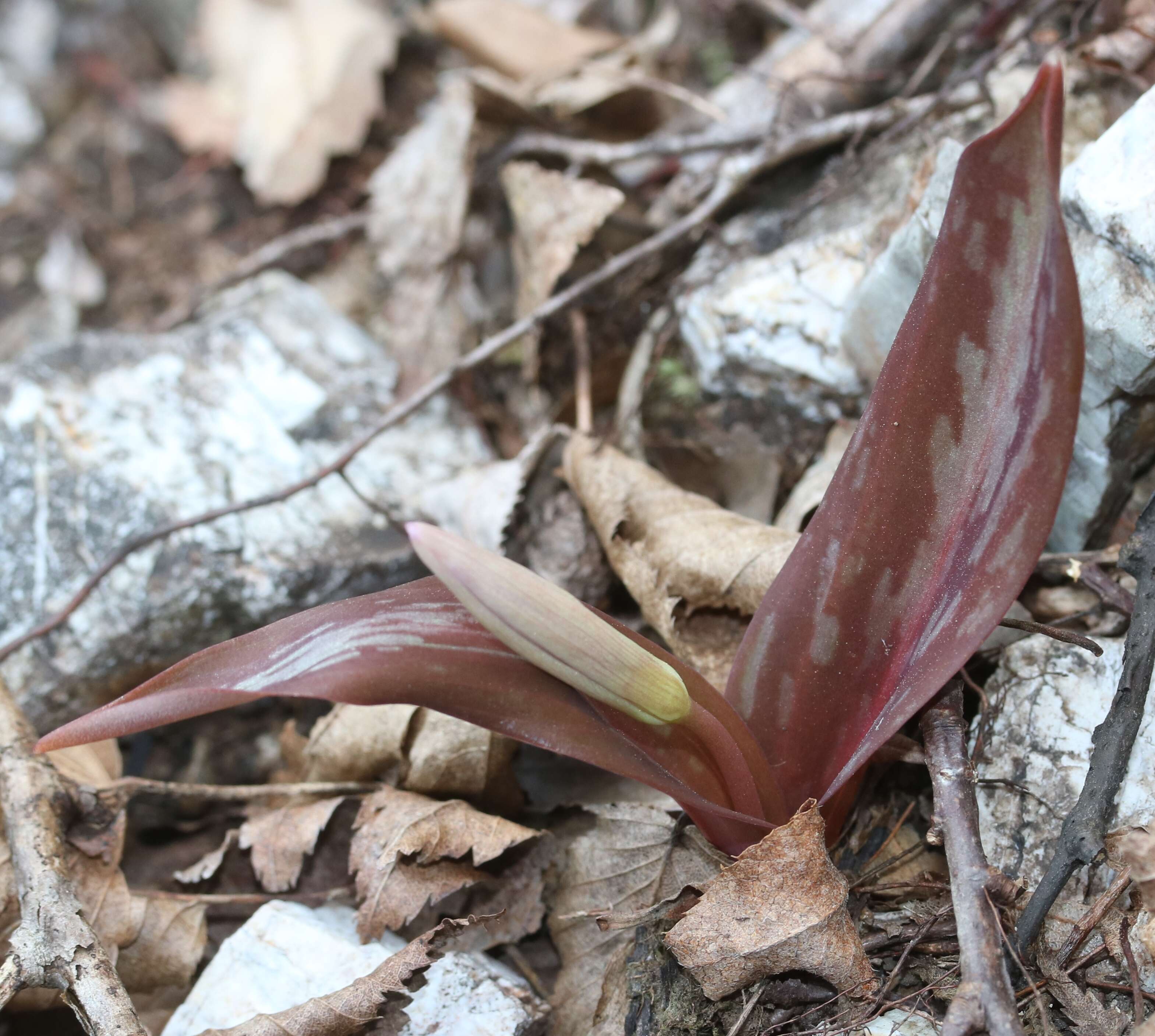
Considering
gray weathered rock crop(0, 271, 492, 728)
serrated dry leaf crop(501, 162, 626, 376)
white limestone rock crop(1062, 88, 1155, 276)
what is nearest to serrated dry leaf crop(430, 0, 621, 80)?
serrated dry leaf crop(501, 162, 626, 376)

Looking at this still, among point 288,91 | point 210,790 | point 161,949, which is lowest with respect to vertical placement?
point 161,949

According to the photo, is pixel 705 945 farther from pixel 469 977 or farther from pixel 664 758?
pixel 469 977

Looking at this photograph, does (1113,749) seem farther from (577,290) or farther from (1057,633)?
(577,290)

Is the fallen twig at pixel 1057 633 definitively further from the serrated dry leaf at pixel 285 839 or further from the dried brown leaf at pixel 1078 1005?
the serrated dry leaf at pixel 285 839

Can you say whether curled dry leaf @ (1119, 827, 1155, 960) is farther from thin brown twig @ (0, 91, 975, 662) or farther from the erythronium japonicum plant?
thin brown twig @ (0, 91, 975, 662)

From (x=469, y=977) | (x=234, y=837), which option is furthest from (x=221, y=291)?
(x=469, y=977)

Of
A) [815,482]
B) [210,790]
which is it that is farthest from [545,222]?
[210,790]
